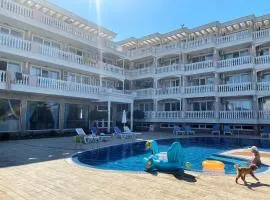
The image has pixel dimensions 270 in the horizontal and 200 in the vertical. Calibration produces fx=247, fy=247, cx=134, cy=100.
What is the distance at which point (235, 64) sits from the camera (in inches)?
1006

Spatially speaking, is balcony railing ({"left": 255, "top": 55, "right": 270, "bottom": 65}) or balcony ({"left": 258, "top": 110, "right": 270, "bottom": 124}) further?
balcony railing ({"left": 255, "top": 55, "right": 270, "bottom": 65})

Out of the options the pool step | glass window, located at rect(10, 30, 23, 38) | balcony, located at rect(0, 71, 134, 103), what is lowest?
the pool step

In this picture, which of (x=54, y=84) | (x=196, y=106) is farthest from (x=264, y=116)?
(x=54, y=84)

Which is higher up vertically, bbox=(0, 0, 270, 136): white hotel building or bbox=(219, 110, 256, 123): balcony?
bbox=(0, 0, 270, 136): white hotel building

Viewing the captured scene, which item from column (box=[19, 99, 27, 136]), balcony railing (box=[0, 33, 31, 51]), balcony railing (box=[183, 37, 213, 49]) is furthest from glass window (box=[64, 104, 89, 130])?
balcony railing (box=[183, 37, 213, 49])

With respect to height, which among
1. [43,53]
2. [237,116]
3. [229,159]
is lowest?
[229,159]

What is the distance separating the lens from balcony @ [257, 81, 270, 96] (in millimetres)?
23766

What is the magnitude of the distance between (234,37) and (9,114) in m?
23.0

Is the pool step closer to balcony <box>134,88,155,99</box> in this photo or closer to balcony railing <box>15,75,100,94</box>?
balcony railing <box>15,75,100,94</box>

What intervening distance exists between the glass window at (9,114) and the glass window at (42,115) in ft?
3.17

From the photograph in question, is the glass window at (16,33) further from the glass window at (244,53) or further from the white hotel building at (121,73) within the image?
the glass window at (244,53)

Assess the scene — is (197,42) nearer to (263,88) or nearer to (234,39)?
(234,39)

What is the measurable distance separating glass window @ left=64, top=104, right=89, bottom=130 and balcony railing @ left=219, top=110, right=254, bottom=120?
14520mm

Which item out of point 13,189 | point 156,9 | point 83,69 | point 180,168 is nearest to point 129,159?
point 180,168
